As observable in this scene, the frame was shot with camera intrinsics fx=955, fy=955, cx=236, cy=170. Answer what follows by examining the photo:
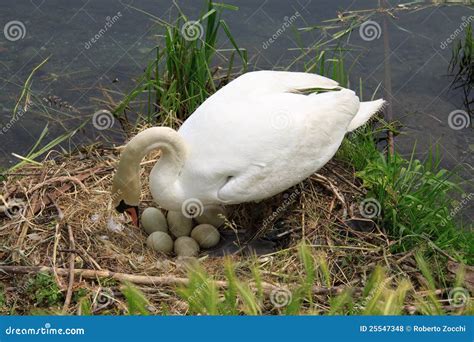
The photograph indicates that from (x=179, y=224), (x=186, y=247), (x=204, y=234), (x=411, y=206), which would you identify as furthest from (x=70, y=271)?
(x=411, y=206)

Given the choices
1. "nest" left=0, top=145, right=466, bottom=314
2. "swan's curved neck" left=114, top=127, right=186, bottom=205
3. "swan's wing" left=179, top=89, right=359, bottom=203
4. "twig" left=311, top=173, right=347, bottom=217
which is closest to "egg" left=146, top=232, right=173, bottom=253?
"nest" left=0, top=145, right=466, bottom=314

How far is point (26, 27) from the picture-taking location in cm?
1102

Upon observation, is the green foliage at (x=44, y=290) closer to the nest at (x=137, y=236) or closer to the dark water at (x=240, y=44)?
the nest at (x=137, y=236)

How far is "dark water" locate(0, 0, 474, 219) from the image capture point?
984cm

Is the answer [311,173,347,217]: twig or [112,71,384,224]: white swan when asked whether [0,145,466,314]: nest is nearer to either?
[311,173,347,217]: twig

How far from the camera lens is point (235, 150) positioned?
7.28 m

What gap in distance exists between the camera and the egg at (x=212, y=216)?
26.2 ft

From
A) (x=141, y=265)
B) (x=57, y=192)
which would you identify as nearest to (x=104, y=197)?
(x=57, y=192)

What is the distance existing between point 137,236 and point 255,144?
1313 millimetres

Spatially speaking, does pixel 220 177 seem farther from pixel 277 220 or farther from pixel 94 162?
pixel 94 162

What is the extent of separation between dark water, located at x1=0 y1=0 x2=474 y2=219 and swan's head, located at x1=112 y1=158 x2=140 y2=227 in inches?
77.6

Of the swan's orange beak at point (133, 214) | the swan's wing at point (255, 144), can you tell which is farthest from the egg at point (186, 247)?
the swan's wing at point (255, 144)

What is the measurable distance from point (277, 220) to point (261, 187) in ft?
2.52

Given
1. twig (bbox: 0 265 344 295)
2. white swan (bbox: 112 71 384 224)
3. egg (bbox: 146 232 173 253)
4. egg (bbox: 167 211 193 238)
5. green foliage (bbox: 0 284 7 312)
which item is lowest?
green foliage (bbox: 0 284 7 312)
